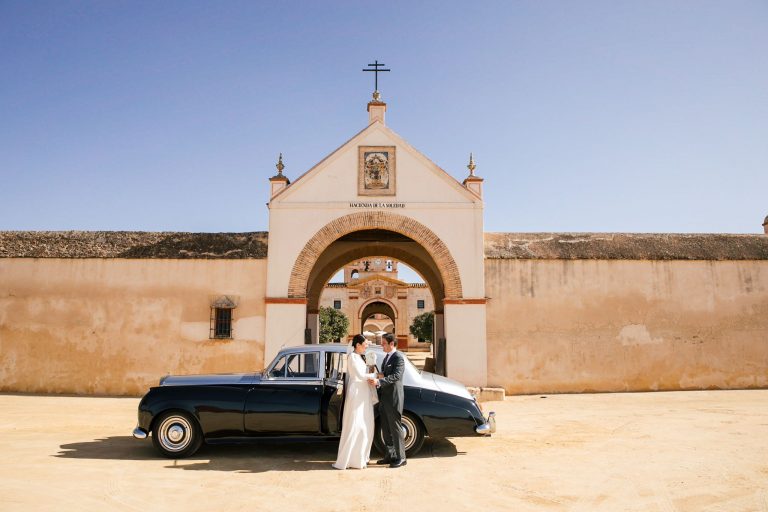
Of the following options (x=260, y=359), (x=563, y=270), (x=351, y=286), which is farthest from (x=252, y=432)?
(x=351, y=286)

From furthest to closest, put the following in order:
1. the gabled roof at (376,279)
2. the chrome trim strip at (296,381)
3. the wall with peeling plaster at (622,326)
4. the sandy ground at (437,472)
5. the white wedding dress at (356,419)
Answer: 1. the gabled roof at (376,279)
2. the wall with peeling plaster at (622,326)
3. the chrome trim strip at (296,381)
4. the white wedding dress at (356,419)
5. the sandy ground at (437,472)

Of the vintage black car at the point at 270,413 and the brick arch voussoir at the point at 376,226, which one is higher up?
the brick arch voussoir at the point at 376,226

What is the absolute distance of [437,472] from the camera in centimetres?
640

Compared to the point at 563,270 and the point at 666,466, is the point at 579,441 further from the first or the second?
the point at 563,270

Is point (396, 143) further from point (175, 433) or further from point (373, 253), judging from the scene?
point (175, 433)

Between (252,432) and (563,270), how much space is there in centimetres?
1062

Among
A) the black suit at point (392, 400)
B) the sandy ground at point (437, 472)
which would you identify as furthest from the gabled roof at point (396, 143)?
Result: the black suit at point (392, 400)

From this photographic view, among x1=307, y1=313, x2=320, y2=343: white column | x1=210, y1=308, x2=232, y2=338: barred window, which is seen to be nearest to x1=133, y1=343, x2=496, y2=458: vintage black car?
x1=210, y1=308, x2=232, y2=338: barred window

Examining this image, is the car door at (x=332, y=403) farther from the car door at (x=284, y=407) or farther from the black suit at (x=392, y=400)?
the black suit at (x=392, y=400)

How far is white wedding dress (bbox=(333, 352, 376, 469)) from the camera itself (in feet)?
21.6

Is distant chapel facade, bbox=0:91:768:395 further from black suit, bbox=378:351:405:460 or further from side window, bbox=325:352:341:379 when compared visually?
black suit, bbox=378:351:405:460

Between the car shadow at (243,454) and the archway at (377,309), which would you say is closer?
the car shadow at (243,454)

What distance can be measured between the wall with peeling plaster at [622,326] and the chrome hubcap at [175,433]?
8946mm

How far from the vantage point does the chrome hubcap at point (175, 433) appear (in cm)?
710
